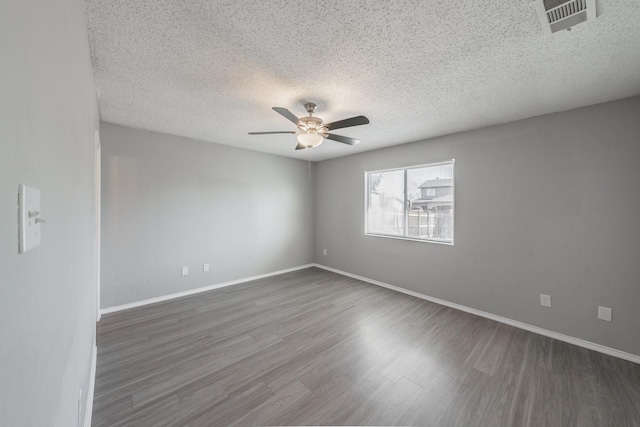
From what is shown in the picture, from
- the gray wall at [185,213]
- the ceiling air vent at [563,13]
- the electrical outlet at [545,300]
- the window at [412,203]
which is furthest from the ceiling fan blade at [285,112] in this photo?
the electrical outlet at [545,300]

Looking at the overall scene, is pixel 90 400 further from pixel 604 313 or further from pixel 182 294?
pixel 604 313

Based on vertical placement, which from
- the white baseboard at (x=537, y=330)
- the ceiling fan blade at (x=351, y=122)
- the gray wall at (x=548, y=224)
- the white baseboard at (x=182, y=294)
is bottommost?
the white baseboard at (x=537, y=330)

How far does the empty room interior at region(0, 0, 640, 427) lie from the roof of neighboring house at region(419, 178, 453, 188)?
0.11 ft

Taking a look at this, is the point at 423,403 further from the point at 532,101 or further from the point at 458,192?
the point at 532,101

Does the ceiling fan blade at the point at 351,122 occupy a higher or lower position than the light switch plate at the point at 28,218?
higher

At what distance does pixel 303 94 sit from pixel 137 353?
2.90m

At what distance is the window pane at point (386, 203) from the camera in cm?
412

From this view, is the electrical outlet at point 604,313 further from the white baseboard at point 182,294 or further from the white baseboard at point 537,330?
the white baseboard at point 182,294

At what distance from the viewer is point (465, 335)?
103 inches

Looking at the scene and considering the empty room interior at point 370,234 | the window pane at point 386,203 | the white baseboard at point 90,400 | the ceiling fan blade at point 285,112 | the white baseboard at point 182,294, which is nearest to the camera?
the empty room interior at point 370,234

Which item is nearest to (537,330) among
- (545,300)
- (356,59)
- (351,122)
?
(545,300)

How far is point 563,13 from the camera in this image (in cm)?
134

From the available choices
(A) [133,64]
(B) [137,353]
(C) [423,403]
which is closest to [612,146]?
(C) [423,403]

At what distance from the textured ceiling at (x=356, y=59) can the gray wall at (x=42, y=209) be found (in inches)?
27.0
